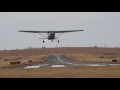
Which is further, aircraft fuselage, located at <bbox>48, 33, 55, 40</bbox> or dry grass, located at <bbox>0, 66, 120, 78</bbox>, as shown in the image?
aircraft fuselage, located at <bbox>48, 33, 55, 40</bbox>

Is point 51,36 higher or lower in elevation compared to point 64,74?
higher

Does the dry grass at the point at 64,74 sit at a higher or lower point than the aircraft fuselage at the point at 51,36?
lower

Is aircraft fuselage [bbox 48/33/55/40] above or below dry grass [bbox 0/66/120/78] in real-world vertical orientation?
above

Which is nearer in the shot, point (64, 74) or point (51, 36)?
point (64, 74)

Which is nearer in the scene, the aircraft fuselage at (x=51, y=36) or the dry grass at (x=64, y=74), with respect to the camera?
the dry grass at (x=64, y=74)
